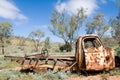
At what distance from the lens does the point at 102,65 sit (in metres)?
9.34

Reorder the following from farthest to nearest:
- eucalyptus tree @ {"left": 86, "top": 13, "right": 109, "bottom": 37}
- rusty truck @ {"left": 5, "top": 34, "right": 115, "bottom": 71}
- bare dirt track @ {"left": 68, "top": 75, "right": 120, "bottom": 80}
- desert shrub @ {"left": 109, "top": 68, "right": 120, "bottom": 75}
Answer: eucalyptus tree @ {"left": 86, "top": 13, "right": 109, "bottom": 37} → rusty truck @ {"left": 5, "top": 34, "right": 115, "bottom": 71} → desert shrub @ {"left": 109, "top": 68, "right": 120, "bottom": 75} → bare dirt track @ {"left": 68, "top": 75, "right": 120, "bottom": 80}

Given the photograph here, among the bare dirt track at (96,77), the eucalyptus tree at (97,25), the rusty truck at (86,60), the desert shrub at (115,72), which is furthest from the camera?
the eucalyptus tree at (97,25)

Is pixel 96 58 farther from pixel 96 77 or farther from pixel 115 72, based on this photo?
pixel 115 72

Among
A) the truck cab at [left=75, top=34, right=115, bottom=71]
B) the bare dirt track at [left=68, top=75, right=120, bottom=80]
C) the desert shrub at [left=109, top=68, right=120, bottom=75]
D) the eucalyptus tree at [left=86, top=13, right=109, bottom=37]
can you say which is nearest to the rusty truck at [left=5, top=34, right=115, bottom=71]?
the truck cab at [left=75, top=34, right=115, bottom=71]

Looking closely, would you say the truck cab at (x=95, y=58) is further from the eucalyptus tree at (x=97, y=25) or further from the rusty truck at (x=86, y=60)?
the eucalyptus tree at (x=97, y=25)

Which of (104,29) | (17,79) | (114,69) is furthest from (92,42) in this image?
(104,29)

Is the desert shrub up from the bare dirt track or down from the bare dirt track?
up

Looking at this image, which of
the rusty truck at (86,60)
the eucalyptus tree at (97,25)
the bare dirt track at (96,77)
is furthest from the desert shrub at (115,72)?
the eucalyptus tree at (97,25)

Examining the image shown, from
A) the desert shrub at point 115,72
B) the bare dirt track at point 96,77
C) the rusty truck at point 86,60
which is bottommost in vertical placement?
the bare dirt track at point 96,77

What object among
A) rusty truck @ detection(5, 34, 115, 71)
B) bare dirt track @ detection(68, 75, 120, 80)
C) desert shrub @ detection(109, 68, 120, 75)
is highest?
rusty truck @ detection(5, 34, 115, 71)

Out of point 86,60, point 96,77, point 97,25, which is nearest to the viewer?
point 96,77

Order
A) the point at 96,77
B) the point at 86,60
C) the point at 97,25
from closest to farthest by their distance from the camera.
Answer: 1. the point at 96,77
2. the point at 86,60
3. the point at 97,25

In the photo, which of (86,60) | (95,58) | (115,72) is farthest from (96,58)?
(115,72)

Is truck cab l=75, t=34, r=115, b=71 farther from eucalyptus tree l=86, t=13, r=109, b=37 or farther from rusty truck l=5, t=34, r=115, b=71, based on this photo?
eucalyptus tree l=86, t=13, r=109, b=37
